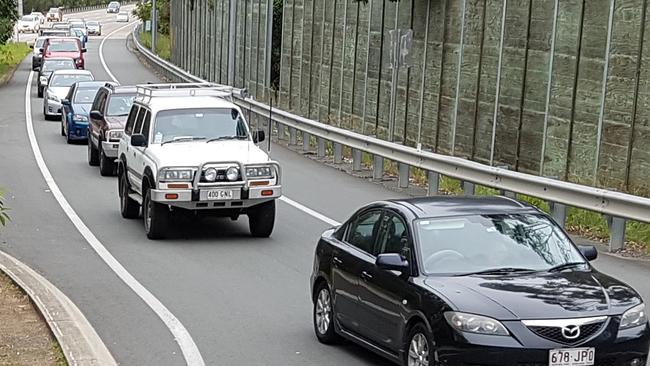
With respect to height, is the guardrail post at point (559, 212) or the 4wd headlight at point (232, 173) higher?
the 4wd headlight at point (232, 173)

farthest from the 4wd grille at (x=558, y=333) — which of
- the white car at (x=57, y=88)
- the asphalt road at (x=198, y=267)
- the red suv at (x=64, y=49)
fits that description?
the red suv at (x=64, y=49)

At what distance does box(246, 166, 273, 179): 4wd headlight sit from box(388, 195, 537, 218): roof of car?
6699 millimetres

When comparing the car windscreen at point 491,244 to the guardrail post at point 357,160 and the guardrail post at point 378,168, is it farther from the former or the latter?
the guardrail post at point 357,160

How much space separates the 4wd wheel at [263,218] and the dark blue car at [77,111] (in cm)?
1512

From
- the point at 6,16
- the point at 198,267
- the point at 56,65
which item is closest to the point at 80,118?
the point at 198,267

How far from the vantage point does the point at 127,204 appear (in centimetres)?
1920

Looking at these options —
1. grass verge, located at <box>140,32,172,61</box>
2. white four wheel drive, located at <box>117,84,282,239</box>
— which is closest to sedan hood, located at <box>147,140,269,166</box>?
white four wheel drive, located at <box>117,84,282,239</box>

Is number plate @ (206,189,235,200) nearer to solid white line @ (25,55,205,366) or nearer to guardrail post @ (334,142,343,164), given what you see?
solid white line @ (25,55,205,366)

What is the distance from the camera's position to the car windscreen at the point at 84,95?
1262 inches

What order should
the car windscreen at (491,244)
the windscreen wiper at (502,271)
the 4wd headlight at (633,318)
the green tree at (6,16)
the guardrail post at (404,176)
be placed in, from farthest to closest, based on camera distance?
the green tree at (6,16), the guardrail post at (404,176), the car windscreen at (491,244), the windscreen wiper at (502,271), the 4wd headlight at (633,318)

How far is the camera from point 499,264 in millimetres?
9367

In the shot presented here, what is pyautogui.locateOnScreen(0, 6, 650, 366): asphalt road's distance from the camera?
36.2 ft

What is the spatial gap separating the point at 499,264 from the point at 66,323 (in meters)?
4.14

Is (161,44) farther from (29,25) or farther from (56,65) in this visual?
(56,65)
